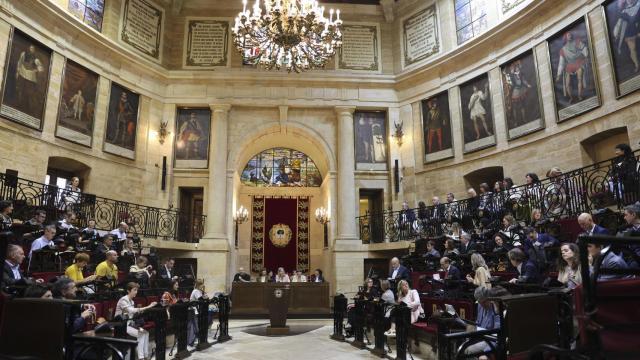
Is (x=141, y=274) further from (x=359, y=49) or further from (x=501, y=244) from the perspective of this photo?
(x=359, y=49)

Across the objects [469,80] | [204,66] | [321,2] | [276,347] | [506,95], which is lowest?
[276,347]

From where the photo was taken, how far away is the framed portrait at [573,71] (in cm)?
1073

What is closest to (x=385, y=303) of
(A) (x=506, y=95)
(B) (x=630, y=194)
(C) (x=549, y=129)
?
(B) (x=630, y=194)

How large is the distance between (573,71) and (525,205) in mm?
3878

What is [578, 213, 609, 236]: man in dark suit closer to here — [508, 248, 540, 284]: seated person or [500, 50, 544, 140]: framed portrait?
[508, 248, 540, 284]: seated person

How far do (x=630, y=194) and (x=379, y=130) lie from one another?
10068mm

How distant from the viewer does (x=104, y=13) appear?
569 inches

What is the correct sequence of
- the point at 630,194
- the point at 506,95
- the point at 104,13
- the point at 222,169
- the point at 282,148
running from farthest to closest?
the point at 282,148 < the point at 222,169 < the point at 104,13 < the point at 506,95 < the point at 630,194

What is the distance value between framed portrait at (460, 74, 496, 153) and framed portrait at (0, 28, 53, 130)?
12689 millimetres

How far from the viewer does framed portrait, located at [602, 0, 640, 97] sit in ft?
31.2

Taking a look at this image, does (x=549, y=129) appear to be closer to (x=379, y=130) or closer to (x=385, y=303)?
(x=379, y=130)

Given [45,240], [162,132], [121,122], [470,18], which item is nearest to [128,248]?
[45,240]

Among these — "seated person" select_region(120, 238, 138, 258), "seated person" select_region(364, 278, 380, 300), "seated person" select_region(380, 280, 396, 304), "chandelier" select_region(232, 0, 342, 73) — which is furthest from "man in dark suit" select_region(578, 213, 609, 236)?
"seated person" select_region(120, 238, 138, 258)

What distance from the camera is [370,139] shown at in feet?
55.0
